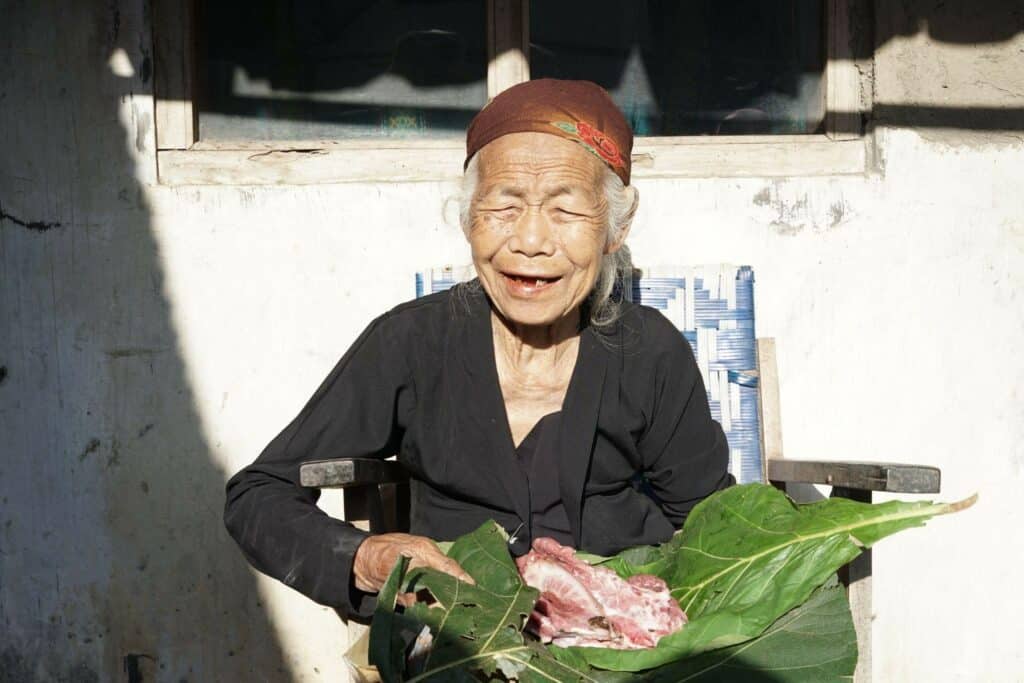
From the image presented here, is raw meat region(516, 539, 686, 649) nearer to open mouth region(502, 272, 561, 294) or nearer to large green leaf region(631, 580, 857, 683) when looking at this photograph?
large green leaf region(631, 580, 857, 683)

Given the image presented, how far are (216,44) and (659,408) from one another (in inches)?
75.6

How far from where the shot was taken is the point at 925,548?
3.76 meters

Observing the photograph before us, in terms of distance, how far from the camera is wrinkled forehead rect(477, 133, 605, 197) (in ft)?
8.89

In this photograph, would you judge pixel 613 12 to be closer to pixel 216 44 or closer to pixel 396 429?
pixel 216 44

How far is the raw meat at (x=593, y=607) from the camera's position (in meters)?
2.32

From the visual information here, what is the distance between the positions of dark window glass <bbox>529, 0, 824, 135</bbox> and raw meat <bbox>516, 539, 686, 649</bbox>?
1.79 m

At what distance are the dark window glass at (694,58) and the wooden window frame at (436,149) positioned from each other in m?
0.09

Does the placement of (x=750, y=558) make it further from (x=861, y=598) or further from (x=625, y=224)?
(x=625, y=224)

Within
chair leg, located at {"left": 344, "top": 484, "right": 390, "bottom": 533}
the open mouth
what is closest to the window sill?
the open mouth

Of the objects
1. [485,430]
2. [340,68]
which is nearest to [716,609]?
[485,430]


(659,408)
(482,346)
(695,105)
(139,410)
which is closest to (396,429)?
Result: (482,346)

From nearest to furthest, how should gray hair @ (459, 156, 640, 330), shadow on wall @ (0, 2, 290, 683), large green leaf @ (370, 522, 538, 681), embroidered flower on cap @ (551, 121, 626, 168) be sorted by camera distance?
large green leaf @ (370, 522, 538, 681) < embroidered flower on cap @ (551, 121, 626, 168) < gray hair @ (459, 156, 640, 330) < shadow on wall @ (0, 2, 290, 683)

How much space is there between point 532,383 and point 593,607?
0.74m

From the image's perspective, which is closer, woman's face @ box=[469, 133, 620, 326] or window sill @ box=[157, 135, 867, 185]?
woman's face @ box=[469, 133, 620, 326]
